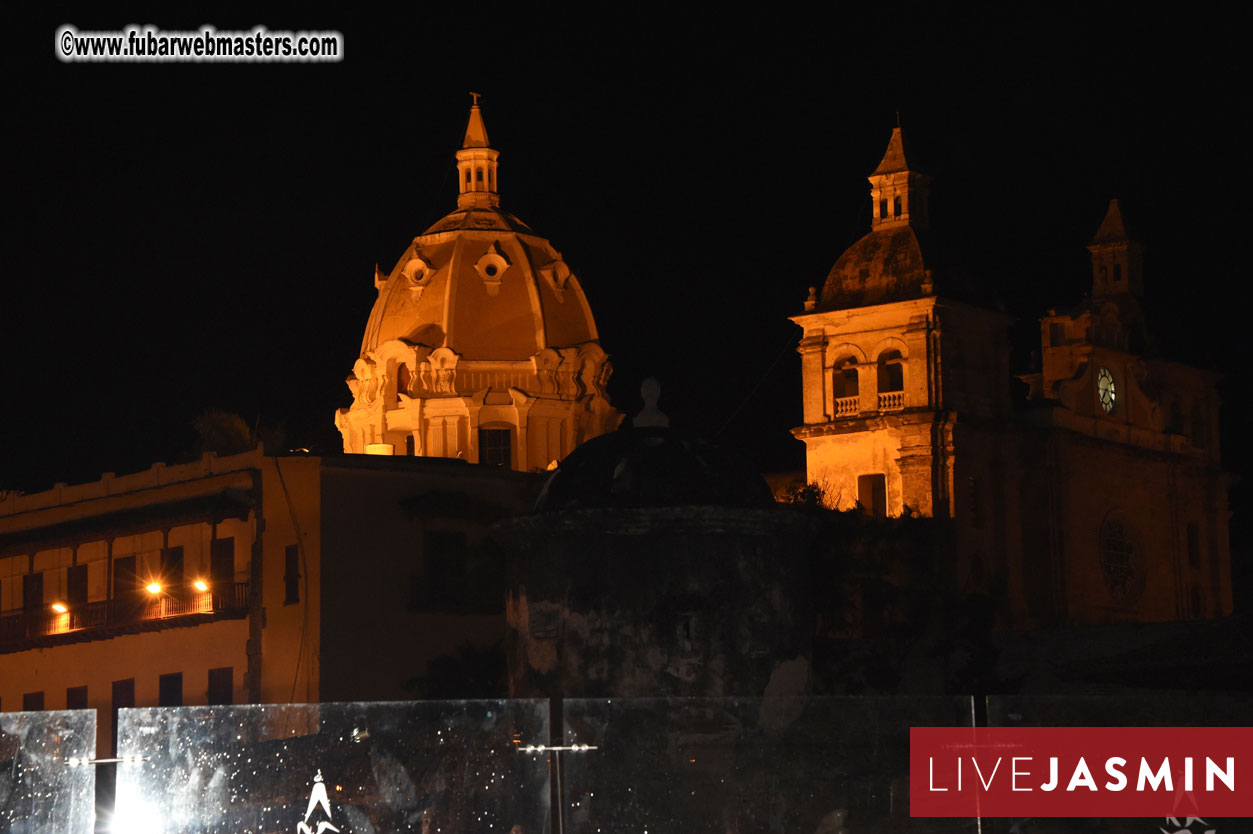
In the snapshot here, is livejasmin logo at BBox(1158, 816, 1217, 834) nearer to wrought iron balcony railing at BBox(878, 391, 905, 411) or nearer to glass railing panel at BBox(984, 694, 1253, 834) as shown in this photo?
glass railing panel at BBox(984, 694, 1253, 834)

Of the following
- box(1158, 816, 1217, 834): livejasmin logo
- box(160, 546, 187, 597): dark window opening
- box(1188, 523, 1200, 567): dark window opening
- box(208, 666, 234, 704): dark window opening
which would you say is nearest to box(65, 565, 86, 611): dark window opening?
box(160, 546, 187, 597): dark window opening

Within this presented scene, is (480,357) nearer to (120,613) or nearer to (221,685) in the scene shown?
(120,613)

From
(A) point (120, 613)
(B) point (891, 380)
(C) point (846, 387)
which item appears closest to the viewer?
(A) point (120, 613)

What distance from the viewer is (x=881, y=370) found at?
211ft

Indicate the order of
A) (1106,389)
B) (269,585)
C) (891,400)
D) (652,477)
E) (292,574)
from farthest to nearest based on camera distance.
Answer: (1106,389), (891,400), (269,585), (292,574), (652,477)

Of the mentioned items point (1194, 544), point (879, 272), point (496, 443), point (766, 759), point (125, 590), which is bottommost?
point (766, 759)

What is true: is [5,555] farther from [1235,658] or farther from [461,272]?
[1235,658]

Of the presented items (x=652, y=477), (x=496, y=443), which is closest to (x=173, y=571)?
(x=496, y=443)

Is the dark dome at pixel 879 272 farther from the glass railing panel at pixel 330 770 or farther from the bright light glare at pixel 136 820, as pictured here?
the bright light glare at pixel 136 820

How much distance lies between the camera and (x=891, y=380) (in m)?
64.6

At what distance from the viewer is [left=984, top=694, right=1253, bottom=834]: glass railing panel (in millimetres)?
15438

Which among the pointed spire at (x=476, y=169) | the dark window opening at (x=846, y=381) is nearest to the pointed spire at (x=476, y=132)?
the pointed spire at (x=476, y=169)

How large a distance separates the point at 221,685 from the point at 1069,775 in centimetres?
3671

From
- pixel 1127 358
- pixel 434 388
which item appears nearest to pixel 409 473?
pixel 434 388
